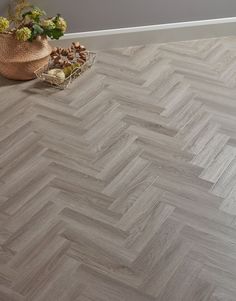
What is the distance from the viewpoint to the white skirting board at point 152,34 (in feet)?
9.57

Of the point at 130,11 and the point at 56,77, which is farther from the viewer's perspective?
the point at 130,11

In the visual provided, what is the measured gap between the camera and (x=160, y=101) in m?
2.56

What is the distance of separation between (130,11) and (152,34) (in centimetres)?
20

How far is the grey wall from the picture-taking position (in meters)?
2.80

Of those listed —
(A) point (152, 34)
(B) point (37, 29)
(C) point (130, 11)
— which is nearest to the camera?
(B) point (37, 29)

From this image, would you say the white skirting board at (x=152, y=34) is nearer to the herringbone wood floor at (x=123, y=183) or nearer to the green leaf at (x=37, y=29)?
the herringbone wood floor at (x=123, y=183)

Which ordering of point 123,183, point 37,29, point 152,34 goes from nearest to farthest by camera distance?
point 123,183, point 37,29, point 152,34

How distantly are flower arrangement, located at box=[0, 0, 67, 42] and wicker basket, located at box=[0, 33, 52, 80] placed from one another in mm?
38

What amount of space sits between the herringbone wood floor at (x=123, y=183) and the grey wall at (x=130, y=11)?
22cm

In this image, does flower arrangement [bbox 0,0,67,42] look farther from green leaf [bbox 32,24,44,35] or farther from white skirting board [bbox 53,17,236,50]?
white skirting board [bbox 53,17,236,50]

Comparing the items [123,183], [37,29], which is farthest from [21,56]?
[123,183]

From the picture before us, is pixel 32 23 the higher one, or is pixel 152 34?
pixel 32 23

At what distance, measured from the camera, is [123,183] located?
208 centimetres

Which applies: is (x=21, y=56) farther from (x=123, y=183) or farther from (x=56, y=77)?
(x=123, y=183)
